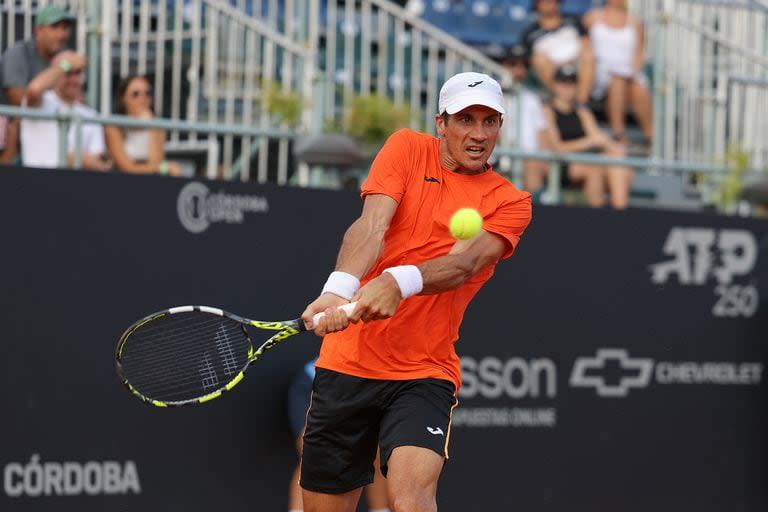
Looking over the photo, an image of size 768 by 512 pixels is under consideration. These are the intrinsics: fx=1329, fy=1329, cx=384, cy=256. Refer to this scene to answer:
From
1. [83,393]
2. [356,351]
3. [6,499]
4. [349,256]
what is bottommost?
[6,499]

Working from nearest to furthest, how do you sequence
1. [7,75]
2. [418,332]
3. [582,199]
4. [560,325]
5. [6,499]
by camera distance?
[418,332] < [6,499] < [7,75] < [560,325] < [582,199]

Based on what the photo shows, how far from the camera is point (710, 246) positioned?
9203mm

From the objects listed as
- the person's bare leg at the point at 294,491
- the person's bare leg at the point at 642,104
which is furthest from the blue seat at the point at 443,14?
the person's bare leg at the point at 294,491

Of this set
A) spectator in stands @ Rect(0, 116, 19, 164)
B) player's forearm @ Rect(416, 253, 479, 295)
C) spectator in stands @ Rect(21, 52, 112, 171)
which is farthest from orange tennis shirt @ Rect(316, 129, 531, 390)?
spectator in stands @ Rect(0, 116, 19, 164)

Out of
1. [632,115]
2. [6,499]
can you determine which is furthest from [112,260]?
[632,115]

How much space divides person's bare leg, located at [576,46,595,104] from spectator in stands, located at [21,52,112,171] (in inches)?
171

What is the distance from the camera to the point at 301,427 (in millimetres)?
7531

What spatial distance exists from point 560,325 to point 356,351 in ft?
11.2

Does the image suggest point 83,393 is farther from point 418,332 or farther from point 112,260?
point 418,332

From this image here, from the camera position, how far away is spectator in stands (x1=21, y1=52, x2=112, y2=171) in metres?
7.62

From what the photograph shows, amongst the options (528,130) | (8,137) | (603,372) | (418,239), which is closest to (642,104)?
(528,130)

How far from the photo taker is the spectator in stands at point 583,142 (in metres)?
9.77

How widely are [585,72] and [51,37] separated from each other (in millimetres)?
4731

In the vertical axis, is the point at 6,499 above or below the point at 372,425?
below
